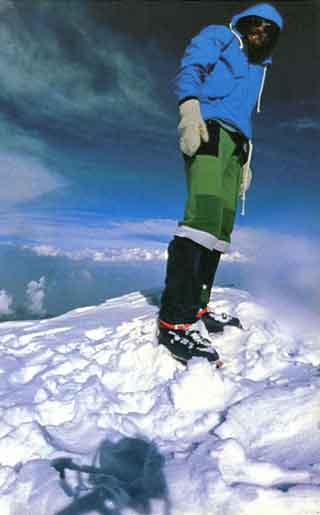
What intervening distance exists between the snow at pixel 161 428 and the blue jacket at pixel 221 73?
4.58ft

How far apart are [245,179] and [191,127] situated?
0.81m

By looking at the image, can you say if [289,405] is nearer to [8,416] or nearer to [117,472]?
[117,472]

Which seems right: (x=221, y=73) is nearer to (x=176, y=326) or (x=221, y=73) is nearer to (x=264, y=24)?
(x=264, y=24)

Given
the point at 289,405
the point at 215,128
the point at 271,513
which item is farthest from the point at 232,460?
the point at 215,128

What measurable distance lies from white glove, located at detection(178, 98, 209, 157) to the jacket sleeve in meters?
0.05

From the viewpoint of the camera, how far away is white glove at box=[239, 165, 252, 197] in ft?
8.29

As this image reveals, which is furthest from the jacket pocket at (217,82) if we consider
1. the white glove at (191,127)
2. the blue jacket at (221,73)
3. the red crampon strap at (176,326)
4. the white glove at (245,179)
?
the red crampon strap at (176,326)

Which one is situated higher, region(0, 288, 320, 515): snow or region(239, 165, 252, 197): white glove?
region(239, 165, 252, 197): white glove

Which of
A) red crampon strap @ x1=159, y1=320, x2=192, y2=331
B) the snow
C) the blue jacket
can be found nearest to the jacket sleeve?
the blue jacket

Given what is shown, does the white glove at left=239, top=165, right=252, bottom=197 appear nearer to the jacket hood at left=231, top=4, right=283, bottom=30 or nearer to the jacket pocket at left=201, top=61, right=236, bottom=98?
the jacket pocket at left=201, top=61, right=236, bottom=98

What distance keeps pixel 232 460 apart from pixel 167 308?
107cm

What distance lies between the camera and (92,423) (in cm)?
135

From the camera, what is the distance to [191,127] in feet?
6.27

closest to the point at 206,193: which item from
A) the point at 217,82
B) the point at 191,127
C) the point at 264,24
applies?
the point at 191,127
